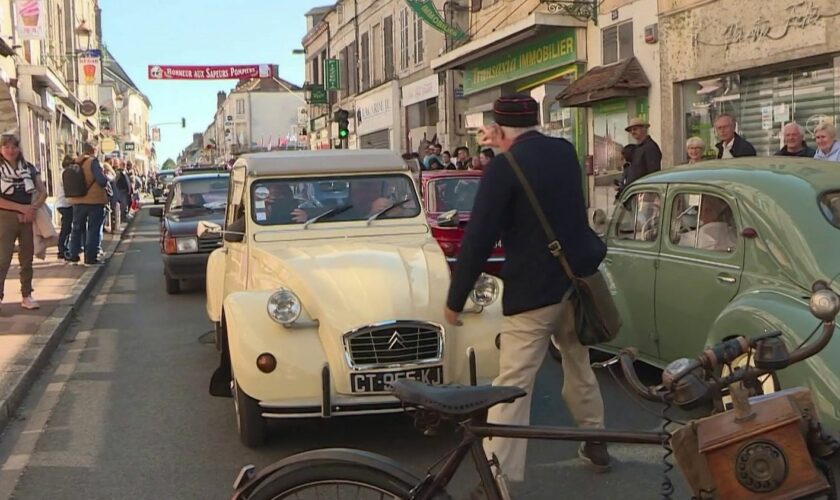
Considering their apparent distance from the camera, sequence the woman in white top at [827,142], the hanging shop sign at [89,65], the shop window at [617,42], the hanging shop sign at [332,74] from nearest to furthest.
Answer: the woman in white top at [827,142] < the shop window at [617,42] < the hanging shop sign at [89,65] < the hanging shop sign at [332,74]

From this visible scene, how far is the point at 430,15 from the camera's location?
21.2 metres

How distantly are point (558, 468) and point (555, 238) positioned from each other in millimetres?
1384

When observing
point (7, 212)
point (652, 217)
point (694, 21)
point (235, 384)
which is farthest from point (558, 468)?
point (694, 21)

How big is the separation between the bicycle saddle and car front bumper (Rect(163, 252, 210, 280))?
29.0 ft

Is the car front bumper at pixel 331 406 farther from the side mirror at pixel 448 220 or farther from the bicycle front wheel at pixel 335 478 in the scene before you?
the side mirror at pixel 448 220

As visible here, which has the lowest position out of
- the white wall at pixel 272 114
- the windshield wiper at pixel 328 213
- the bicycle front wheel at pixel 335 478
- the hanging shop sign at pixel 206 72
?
the bicycle front wheel at pixel 335 478

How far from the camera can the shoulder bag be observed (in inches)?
158

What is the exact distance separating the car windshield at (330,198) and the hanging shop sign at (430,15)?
15.0 m

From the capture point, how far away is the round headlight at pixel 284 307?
4914 mm

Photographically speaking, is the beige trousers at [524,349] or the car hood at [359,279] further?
the car hood at [359,279]

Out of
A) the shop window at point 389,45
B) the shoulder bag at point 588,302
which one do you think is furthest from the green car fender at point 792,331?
the shop window at point 389,45

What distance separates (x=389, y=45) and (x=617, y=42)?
1687 centimetres

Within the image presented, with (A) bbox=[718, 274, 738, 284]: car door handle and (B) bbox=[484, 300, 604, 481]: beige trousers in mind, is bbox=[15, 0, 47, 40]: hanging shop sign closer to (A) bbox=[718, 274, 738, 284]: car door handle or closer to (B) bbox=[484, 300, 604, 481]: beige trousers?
(A) bbox=[718, 274, 738, 284]: car door handle

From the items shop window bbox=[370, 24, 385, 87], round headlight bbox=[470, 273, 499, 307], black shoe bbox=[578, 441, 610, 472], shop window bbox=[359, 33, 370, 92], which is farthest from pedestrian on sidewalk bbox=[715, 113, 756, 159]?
shop window bbox=[359, 33, 370, 92]
